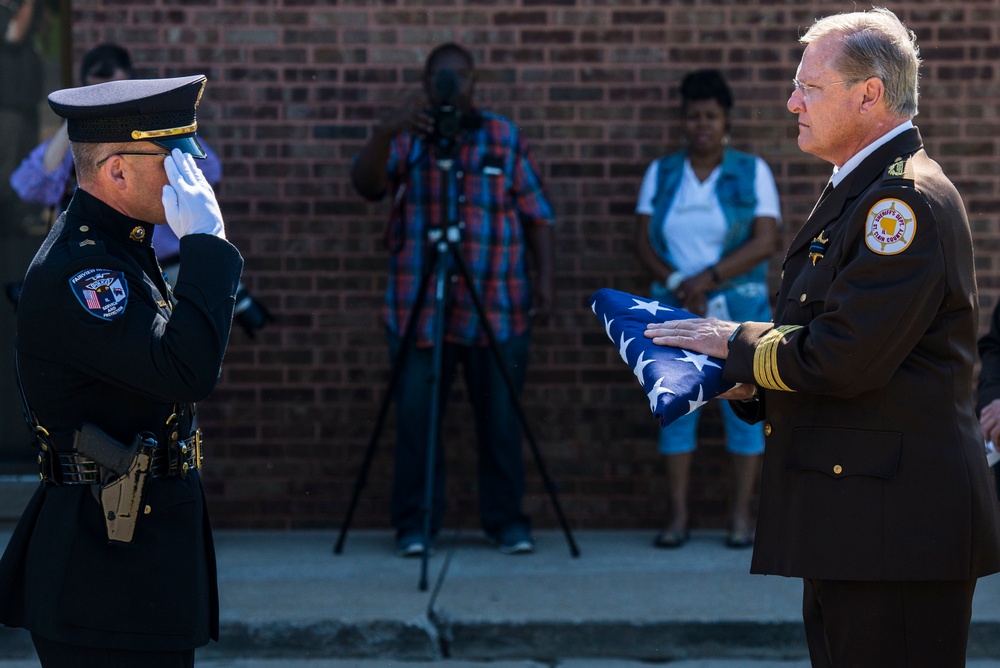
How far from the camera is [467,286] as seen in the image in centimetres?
565

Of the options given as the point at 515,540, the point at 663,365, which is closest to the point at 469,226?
the point at 515,540

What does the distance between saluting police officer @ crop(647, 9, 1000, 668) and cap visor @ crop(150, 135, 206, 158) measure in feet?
3.94

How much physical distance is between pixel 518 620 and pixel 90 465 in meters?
2.63

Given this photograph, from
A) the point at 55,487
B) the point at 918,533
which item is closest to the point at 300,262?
the point at 55,487

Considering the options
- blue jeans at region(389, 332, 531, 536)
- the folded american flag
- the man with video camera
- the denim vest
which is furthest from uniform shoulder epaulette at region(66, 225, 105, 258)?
the denim vest

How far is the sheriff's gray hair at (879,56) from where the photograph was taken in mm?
2717

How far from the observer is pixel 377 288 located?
623 centimetres

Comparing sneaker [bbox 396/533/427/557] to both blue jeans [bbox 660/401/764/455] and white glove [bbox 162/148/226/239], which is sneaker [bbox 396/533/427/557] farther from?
white glove [bbox 162/148/226/239]

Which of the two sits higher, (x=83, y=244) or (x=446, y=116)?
(x=446, y=116)

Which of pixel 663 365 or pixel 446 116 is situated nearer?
pixel 663 365

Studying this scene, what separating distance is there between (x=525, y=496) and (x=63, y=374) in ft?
13.0

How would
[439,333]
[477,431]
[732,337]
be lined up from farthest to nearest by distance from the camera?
1. [477,431]
2. [439,333]
3. [732,337]

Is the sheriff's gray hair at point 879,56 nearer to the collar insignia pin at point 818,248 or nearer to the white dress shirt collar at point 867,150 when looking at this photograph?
the white dress shirt collar at point 867,150

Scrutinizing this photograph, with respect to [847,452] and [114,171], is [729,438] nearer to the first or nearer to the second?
[847,452]
